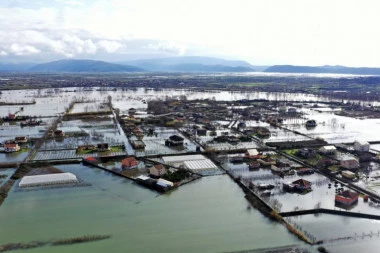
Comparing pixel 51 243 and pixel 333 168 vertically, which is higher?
pixel 333 168

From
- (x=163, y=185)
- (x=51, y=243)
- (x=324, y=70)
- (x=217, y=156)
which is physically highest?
(x=324, y=70)

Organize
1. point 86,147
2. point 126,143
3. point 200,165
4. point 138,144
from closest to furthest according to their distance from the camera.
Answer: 1. point 200,165
2. point 86,147
3. point 138,144
4. point 126,143

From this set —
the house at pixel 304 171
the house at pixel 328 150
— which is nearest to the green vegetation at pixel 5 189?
the house at pixel 304 171

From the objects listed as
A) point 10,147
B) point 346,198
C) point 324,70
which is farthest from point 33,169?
point 324,70

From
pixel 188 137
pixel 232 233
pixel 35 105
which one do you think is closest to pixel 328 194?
pixel 232 233

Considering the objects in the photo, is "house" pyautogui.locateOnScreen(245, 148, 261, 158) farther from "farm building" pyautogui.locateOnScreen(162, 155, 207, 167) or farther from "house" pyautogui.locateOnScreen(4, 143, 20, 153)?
"house" pyautogui.locateOnScreen(4, 143, 20, 153)

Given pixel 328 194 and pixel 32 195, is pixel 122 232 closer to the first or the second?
pixel 32 195

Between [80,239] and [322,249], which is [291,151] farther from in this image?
[80,239]

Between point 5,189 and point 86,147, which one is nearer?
point 5,189
